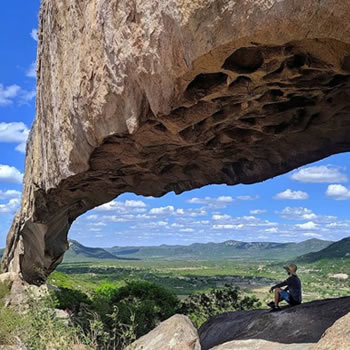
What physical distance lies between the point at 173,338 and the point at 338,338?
3573 mm

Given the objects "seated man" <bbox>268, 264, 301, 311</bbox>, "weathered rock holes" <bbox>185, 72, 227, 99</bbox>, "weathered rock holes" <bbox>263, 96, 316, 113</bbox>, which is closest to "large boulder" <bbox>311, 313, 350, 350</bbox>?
"seated man" <bbox>268, 264, 301, 311</bbox>

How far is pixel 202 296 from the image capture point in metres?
16.3

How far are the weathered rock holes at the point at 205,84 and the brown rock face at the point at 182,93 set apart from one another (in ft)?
0.06

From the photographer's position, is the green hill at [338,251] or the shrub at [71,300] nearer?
the shrub at [71,300]

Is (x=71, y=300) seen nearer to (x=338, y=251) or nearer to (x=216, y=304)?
(x=216, y=304)

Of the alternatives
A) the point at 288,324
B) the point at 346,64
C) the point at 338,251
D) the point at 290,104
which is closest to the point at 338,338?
the point at 288,324

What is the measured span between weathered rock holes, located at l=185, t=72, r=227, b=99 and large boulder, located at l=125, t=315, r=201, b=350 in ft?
13.7

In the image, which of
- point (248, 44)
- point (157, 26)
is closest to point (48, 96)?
point (157, 26)

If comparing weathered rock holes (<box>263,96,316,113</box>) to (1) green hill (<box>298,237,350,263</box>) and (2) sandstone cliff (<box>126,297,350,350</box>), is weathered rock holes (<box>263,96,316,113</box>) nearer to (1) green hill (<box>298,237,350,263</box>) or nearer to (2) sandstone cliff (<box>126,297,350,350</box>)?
(2) sandstone cliff (<box>126,297,350,350</box>)

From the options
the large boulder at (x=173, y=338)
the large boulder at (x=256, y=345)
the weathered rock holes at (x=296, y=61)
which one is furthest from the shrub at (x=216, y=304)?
the weathered rock holes at (x=296, y=61)

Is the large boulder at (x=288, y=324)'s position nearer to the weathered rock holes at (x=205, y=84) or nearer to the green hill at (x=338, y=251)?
the weathered rock holes at (x=205, y=84)

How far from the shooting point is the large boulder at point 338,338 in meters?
5.23

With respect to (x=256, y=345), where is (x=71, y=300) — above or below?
below

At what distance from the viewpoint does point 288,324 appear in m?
8.26
